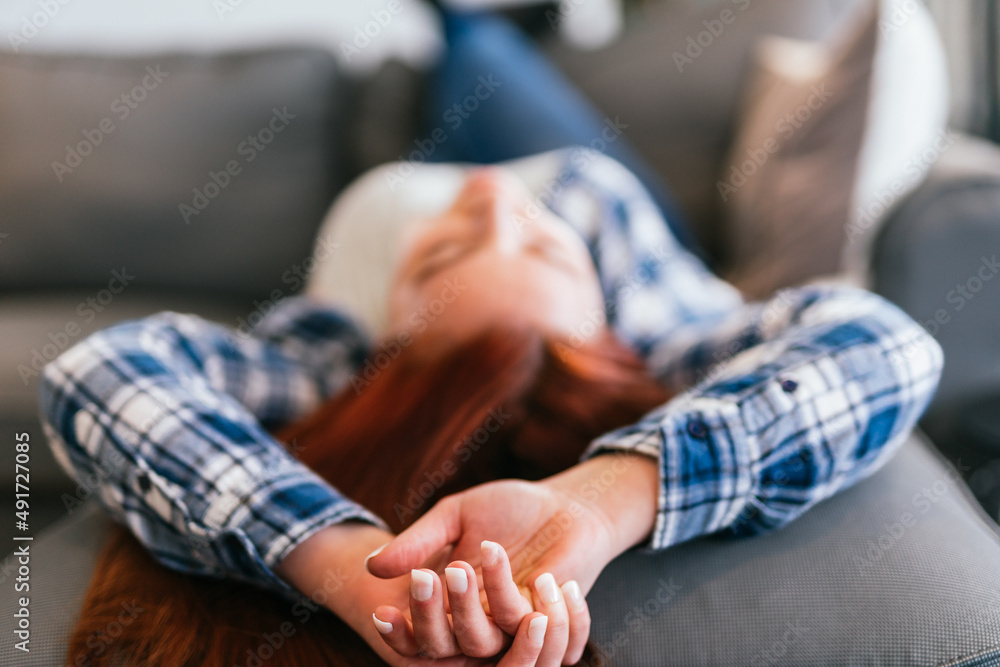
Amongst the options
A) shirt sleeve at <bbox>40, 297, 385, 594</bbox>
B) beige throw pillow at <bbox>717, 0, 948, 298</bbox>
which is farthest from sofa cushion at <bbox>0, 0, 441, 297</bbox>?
beige throw pillow at <bbox>717, 0, 948, 298</bbox>

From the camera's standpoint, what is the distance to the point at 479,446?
0.69 metres

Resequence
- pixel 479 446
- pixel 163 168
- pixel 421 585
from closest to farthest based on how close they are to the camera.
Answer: pixel 421 585 < pixel 479 446 < pixel 163 168

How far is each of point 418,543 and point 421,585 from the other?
5cm

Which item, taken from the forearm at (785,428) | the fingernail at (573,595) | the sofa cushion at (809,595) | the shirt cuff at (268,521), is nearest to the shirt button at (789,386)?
the forearm at (785,428)

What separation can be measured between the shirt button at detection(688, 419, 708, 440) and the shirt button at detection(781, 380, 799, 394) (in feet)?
0.26

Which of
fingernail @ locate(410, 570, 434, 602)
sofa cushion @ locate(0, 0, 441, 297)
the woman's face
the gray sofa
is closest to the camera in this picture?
fingernail @ locate(410, 570, 434, 602)

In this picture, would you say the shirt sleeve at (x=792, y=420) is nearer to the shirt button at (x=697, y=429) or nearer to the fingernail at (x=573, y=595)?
the shirt button at (x=697, y=429)

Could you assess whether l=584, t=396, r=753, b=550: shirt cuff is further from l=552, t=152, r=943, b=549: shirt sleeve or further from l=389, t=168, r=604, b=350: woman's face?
l=389, t=168, r=604, b=350: woman's face

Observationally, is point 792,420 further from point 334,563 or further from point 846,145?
point 846,145

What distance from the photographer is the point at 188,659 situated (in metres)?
0.52

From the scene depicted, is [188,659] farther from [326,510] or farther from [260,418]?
[260,418]

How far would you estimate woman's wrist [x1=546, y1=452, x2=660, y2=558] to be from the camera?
0.56 metres

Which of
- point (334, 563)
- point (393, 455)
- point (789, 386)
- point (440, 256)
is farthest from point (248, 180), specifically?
point (789, 386)

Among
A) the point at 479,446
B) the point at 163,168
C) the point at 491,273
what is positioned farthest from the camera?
the point at 163,168
